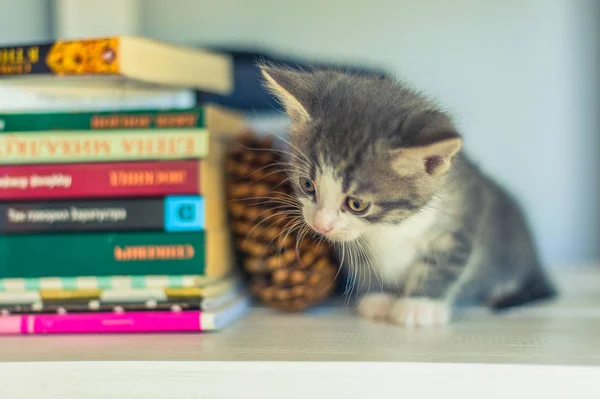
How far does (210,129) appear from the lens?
2.39 feet

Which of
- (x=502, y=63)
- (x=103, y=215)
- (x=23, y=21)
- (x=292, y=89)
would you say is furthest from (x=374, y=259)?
(x=23, y=21)

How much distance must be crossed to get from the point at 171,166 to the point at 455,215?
38cm

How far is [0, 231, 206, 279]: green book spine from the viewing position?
70 centimetres

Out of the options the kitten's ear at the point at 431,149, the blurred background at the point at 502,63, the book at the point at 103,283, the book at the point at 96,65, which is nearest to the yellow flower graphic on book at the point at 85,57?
the book at the point at 96,65

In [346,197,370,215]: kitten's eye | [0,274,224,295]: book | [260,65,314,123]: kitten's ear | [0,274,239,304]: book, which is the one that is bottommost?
→ [0,274,239,304]: book

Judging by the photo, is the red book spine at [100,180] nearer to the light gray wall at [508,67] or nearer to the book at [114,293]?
the book at [114,293]

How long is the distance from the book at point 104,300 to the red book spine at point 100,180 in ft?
0.40

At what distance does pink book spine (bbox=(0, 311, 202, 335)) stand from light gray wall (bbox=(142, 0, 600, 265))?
0.69 meters

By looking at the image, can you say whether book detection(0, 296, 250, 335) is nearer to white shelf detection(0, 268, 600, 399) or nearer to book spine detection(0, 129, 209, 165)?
white shelf detection(0, 268, 600, 399)

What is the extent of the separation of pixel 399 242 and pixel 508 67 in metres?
0.59

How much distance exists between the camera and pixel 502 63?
1142mm

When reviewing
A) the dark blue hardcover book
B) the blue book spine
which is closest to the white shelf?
the blue book spine

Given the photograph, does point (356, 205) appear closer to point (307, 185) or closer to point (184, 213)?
point (307, 185)

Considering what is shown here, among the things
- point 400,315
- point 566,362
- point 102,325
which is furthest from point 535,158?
point 102,325
